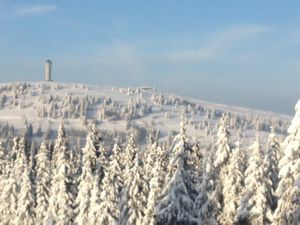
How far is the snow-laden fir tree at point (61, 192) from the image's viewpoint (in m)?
55.7

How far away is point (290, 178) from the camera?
26.1 metres

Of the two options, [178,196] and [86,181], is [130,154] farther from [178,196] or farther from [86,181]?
[178,196]

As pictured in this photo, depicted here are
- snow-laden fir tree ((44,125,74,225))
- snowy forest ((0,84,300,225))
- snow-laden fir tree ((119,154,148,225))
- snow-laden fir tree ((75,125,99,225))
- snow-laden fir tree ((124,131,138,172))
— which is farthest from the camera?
snow-laden fir tree ((44,125,74,225))

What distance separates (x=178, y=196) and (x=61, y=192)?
21.1 metres

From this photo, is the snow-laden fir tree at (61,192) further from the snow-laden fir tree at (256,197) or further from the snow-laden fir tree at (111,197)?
the snow-laden fir tree at (256,197)

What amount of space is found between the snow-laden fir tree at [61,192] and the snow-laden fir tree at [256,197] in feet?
58.8

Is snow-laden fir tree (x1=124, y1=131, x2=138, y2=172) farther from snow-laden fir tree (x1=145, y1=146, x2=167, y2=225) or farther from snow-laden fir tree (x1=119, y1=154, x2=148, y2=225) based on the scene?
snow-laden fir tree (x1=145, y1=146, x2=167, y2=225)

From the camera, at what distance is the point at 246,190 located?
44.2 meters

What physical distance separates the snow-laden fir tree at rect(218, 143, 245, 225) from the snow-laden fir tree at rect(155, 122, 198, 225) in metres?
9.75

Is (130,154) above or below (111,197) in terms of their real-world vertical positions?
above

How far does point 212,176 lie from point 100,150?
11.6 m

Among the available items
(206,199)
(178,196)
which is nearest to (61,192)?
(206,199)

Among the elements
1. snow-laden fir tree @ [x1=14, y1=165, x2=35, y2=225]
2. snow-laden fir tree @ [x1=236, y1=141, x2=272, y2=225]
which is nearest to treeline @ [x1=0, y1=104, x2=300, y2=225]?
snow-laden fir tree @ [x1=236, y1=141, x2=272, y2=225]

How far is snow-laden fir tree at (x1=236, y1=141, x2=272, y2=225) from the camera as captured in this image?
141 ft
